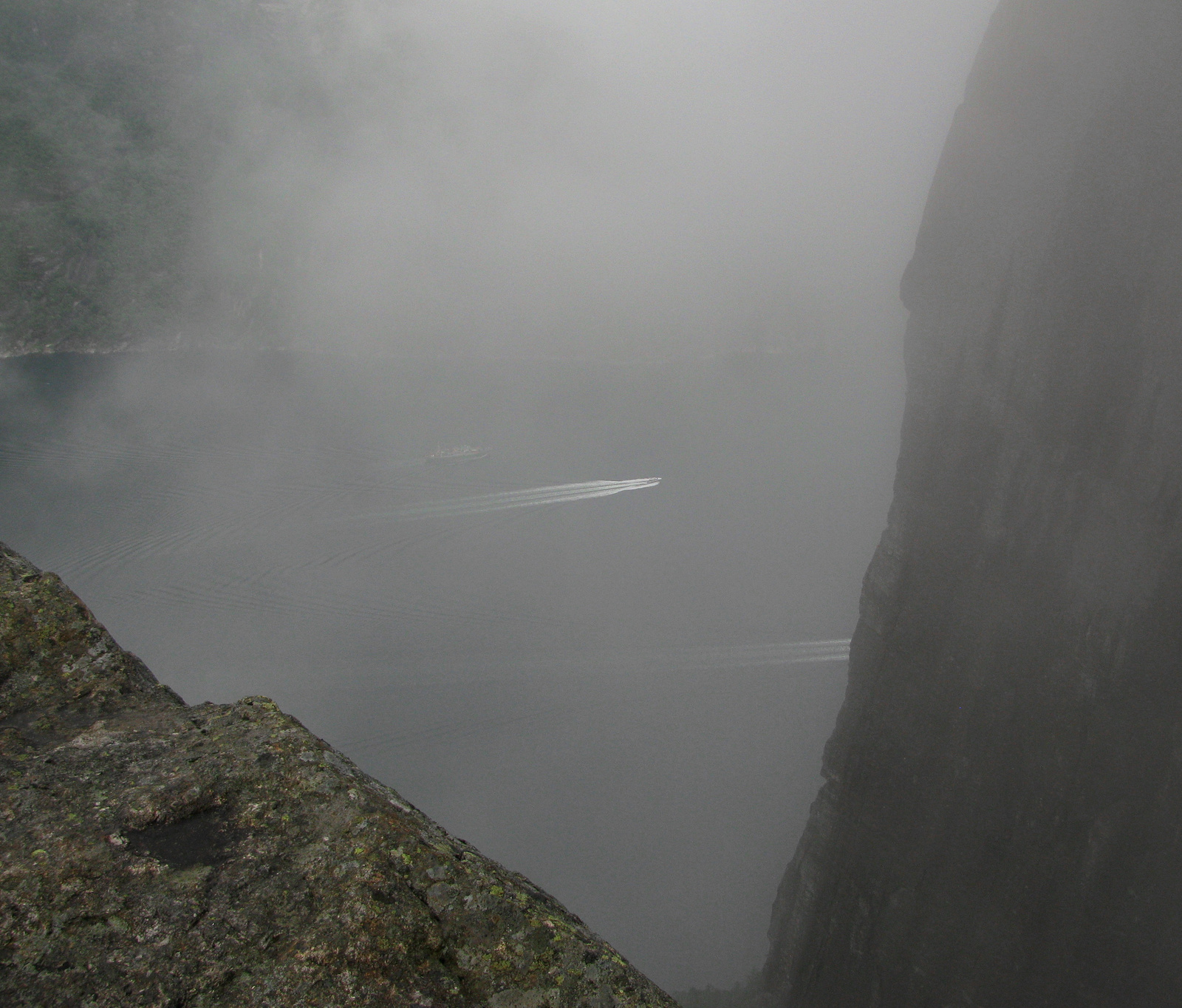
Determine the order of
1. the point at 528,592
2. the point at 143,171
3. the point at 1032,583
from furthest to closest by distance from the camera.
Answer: the point at 143,171
the point at 528,592
the point at 1032,583

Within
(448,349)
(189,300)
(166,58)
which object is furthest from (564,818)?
(166,58)

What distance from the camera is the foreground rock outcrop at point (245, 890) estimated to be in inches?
45.3

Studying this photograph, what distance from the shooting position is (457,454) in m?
25.6

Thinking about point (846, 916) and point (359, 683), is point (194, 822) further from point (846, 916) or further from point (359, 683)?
point (359, 683)

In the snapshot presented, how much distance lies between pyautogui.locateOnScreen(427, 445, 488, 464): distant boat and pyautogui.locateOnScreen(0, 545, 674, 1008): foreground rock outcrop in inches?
934

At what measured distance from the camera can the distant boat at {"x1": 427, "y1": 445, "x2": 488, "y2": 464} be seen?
990 inches

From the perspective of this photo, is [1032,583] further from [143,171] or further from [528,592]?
[143,171]

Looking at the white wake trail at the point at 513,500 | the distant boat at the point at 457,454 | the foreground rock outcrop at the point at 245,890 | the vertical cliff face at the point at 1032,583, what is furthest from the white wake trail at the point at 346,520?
the foreground rock outcrop at the point at 245,890

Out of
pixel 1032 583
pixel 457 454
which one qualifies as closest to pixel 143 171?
pixel 457 454

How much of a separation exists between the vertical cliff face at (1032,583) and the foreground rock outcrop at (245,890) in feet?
19.9

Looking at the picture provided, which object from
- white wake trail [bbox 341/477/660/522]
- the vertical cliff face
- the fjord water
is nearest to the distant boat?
the fjord water

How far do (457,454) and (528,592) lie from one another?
8477 mm

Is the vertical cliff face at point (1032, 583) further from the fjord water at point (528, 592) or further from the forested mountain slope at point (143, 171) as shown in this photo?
the forested mountain slope at point (143, 171)

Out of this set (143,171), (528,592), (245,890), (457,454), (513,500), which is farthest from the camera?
(143,171)
